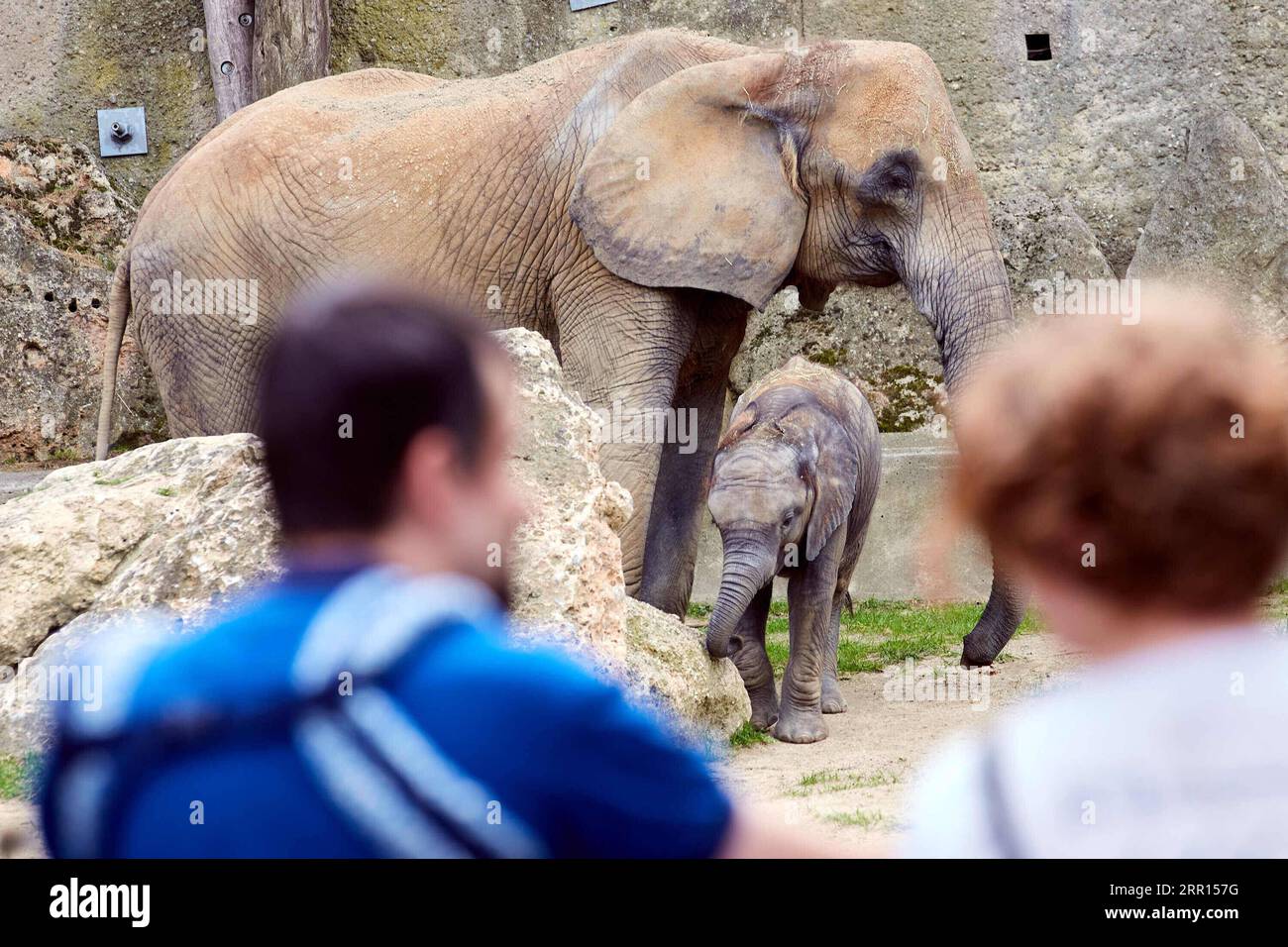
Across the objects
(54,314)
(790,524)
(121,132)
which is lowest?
(790,524)

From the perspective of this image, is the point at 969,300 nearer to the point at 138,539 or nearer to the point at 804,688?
the point at 804,688

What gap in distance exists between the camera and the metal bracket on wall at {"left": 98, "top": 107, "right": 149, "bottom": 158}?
35.1 ft

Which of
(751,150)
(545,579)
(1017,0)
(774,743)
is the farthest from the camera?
(1017,0)

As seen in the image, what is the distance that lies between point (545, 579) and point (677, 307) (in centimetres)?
198

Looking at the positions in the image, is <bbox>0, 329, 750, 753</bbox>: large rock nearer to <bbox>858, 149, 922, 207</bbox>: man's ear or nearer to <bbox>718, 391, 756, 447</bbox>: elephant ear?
<bbox>718, 391, 756, 447</bbox>: elephant ear

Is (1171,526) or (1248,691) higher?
(1171,526)

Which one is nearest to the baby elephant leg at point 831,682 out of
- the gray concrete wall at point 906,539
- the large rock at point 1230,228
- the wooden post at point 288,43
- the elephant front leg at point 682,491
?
the elephant front leg at point 682,491

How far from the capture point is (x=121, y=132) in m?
10.7

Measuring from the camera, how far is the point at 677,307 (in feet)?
21.0

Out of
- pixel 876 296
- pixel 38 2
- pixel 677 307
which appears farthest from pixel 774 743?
pixel 38 2

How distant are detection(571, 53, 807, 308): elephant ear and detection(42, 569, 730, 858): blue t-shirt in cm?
503

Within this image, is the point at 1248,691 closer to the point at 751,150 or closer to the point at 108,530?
the point at 108,530

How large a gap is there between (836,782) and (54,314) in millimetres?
7188

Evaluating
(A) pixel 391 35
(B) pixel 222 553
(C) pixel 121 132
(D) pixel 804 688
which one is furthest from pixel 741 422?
(C) pixel 121 132
